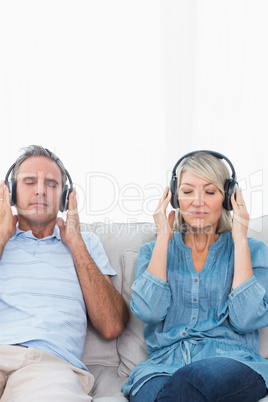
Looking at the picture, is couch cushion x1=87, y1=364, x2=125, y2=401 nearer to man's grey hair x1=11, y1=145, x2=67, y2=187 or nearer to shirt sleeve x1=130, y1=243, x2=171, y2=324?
shirt sleeve x1=130, y1=243, x2=171, y2=324

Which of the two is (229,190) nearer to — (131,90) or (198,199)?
(198,199)

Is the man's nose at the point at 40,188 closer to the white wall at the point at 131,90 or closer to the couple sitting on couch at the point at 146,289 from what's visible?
the couple sitting on couch at the point at 146,289

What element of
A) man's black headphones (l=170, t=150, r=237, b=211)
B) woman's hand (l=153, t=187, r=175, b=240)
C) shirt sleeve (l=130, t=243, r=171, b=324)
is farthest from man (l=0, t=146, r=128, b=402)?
man's black headphones (l=170, t=150, r=237, b=211)

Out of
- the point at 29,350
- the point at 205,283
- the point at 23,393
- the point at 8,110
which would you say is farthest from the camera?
the point at 8,110

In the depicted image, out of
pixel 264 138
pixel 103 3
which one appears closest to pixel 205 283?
pixel 264 138

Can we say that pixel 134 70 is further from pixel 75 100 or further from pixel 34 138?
pixel 34 138

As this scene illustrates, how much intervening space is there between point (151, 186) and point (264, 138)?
0.69 meters

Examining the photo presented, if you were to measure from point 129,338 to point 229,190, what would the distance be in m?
0.70

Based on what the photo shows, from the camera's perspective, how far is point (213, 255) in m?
1.80

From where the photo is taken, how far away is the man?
1.57 meters

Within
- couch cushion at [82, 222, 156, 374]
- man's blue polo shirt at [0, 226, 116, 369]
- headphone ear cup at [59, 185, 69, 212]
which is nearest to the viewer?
man's blue polo shirt at [0, 226, 116, 369]

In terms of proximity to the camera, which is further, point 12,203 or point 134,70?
point 134,70

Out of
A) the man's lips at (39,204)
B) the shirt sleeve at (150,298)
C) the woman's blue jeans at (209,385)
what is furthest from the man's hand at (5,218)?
the woman's blue jeans at (209,385)

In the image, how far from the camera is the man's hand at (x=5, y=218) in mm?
1946
